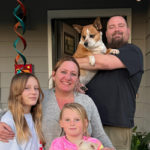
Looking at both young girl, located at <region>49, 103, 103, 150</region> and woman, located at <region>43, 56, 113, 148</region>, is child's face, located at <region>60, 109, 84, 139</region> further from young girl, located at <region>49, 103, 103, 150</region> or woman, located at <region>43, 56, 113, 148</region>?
woman, located at <region>43, 56, 113, 148</region>

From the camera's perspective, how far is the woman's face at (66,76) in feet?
5.15

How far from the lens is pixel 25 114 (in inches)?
62.8

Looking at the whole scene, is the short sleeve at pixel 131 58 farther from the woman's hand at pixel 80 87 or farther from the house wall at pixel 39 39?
the house wall at pixel 39 39

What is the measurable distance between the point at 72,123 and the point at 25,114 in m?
0.46

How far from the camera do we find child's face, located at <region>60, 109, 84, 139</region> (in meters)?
1.35

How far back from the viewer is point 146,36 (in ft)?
12.2

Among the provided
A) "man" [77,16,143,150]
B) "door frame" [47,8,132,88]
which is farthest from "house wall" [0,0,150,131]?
"man" [77,16,143,150]

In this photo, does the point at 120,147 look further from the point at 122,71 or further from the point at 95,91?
the point at 122,71

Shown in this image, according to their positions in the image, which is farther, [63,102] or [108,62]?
[108,62]

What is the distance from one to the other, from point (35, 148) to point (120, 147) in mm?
877

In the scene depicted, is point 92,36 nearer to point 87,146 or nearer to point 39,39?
point 87,146

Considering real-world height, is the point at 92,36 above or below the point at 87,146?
above

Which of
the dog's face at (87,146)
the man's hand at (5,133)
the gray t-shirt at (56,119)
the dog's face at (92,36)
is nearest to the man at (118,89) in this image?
the gray t-shirt at (56,119)

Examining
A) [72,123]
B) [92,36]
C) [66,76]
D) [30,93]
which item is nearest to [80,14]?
[92,36]
